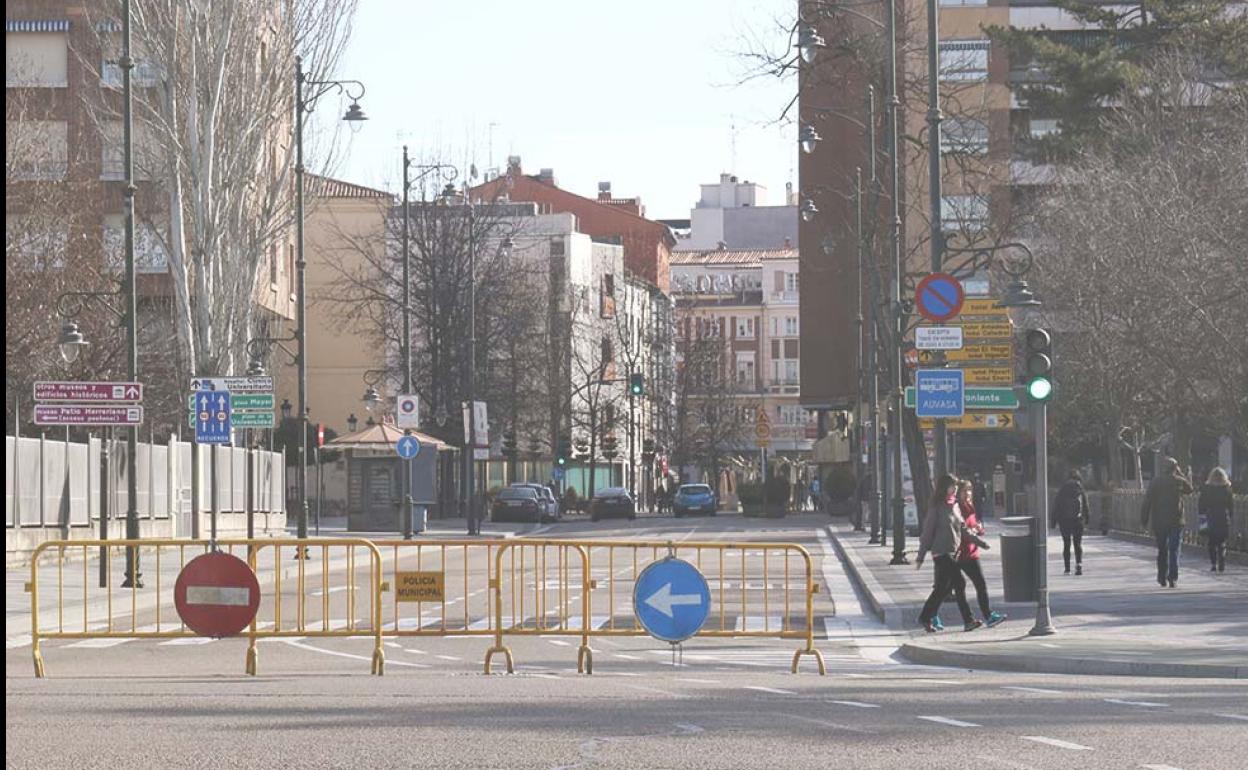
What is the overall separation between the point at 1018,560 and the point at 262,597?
28.3 feet

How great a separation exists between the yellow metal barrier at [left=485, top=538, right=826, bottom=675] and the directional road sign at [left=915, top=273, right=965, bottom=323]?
11.7 ft

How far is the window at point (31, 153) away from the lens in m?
55.9

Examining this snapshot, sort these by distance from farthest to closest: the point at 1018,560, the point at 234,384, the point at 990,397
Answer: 1. the point at 234,384
2. the point at 990,397
3. the point at 1018,560

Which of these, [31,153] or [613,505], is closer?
[31,153]

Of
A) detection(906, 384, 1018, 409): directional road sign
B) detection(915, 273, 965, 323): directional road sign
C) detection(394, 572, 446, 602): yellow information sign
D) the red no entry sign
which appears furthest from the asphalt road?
detection(915, 273, 965, 323): directional road sign

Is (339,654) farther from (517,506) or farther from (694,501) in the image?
(694,501)

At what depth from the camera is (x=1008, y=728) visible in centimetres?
1358

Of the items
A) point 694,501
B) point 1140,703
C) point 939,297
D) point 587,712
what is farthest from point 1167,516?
point 694,501

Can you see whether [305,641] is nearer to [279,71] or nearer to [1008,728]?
[1008,728]

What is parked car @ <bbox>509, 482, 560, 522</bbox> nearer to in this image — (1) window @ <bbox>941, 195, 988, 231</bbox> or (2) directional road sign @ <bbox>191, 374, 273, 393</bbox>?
(1) window @ <bbox>941, 195, 988, 231</bbox>

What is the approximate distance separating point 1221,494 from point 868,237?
55.0 ft

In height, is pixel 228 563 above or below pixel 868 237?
below

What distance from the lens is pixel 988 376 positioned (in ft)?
100

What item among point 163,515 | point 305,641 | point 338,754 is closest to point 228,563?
point 305,641
